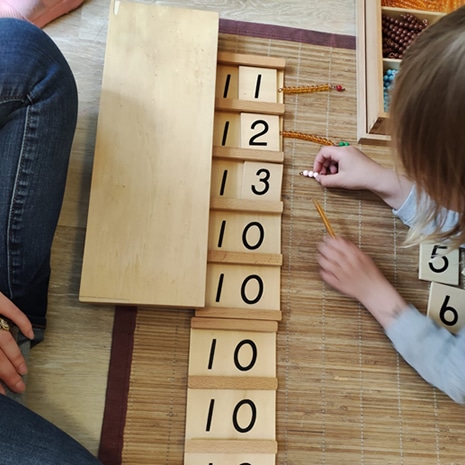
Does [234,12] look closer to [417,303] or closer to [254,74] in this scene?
[254,74]

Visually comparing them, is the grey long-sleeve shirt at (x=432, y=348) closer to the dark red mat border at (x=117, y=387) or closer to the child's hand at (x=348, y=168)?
the child's hand at (x=348, y=168)

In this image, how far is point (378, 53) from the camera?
984 millimetres

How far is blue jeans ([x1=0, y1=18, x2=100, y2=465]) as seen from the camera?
79 cm

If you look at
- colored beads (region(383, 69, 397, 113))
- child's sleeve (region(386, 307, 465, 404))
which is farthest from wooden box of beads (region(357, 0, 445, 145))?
child's sleeve (region(386, 307, 465, 404))

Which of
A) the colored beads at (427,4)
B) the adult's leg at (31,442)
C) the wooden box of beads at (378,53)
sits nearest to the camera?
the adult's leg at (31,442)

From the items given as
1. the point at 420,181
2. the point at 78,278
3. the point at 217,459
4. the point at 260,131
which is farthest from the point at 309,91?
the point at 217,459

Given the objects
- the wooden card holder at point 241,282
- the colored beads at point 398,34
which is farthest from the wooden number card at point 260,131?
the colored beads at point 398,34

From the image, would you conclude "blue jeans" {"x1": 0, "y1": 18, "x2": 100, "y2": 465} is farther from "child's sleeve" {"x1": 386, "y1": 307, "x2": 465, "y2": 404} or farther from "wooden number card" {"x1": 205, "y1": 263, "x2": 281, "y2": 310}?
"child's sleeve" {"x1": 386, "y1": 307, "x2": 465, "y2": 404}

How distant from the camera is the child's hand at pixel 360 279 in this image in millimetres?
876

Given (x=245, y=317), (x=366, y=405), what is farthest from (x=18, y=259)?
(x=366, y=405)

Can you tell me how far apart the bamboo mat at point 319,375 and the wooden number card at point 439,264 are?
0.06 ft

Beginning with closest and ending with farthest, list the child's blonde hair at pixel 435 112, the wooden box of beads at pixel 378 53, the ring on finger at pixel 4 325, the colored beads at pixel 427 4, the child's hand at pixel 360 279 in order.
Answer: the child's blonde hair at pixel 435 112 → the ring on finger at pixel 4 325 → the child's hand at pixel 360 279 → the wooden box of beads at pixel 378 53 → the colored beads at pixel 427 4

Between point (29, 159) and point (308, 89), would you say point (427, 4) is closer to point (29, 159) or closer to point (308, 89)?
point (308, 89)

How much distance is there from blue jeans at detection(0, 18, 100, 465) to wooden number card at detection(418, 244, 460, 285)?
23.8 inches
